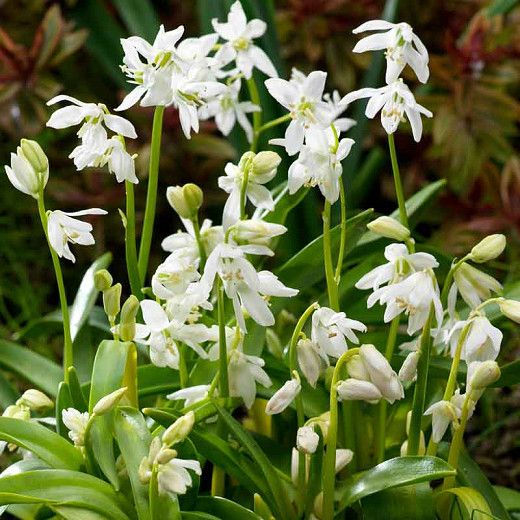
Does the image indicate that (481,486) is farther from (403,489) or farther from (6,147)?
(6,147)

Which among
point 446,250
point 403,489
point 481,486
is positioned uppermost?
point 403,489

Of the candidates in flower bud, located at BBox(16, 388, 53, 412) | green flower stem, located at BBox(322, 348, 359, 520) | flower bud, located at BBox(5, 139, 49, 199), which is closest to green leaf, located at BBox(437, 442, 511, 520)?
green flower stem, located at BBox(322, 348, 359, 520)

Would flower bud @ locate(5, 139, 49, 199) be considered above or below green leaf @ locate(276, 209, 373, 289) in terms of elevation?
above

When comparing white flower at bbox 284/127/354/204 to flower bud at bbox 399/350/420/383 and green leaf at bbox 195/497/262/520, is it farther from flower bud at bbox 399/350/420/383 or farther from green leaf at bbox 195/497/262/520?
green leaf at bbox 195/497/262/520

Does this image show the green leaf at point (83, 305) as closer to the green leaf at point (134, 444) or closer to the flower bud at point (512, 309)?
the green leaf at point (134, 444)

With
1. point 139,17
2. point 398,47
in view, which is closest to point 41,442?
point 398,47

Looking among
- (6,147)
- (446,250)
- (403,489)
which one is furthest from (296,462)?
(6,147)
